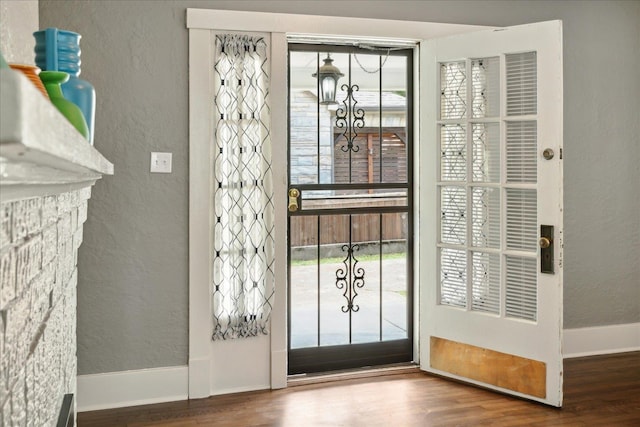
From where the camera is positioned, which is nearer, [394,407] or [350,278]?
[394,407]

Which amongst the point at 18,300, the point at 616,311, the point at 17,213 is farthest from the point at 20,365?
the point at 616,311

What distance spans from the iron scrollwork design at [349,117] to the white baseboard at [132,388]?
172 centimetres

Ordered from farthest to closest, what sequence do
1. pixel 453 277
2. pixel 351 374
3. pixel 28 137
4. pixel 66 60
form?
pixel 351 374
pixel 453 277
pixel 66 60
pixel 28 137

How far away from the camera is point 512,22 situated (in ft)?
12.8

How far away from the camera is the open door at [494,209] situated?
10.5 feet

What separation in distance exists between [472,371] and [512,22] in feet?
7.41

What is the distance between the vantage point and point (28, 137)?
36 cm

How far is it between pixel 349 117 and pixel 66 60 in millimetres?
2600

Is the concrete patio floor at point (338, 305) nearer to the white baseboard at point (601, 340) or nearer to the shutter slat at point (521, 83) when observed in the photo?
the white baseboard at point (601, 340)

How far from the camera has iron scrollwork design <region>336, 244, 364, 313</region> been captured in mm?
3887

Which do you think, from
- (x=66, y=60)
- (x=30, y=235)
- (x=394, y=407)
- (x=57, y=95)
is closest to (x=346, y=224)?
(x=394, y=407)

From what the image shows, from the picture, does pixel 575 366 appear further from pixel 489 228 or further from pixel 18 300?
pixel 18 300

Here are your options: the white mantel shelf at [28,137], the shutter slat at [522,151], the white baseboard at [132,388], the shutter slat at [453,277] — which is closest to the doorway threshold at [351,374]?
the shutter slat at [453,277]

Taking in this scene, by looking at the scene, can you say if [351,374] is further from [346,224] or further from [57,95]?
[57,95]
